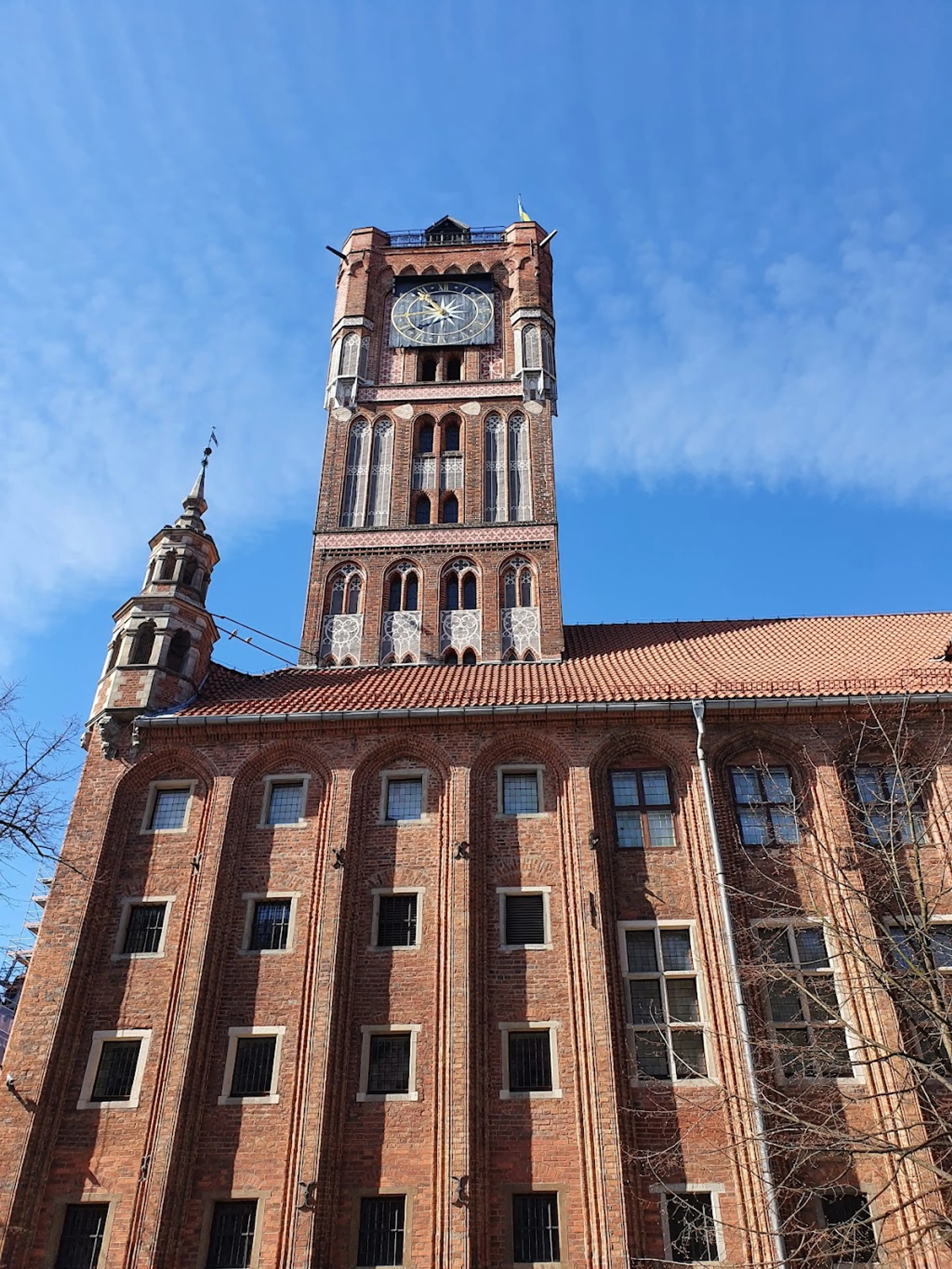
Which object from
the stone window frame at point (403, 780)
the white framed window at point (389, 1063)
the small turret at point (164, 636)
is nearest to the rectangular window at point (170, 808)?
the small turret at point (164, 636)

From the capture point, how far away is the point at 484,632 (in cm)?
2912

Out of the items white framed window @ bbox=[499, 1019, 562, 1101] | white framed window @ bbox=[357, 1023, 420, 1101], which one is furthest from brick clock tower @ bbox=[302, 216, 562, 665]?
white framed window @ bbox=[357, 1023, 420, 1101]

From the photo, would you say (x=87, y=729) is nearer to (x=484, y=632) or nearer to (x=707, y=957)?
(x=484, y=632)

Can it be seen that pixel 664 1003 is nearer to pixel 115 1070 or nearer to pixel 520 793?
pixel 520 793

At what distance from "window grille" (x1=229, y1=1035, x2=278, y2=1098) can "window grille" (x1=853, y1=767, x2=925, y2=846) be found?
12450 millimetres

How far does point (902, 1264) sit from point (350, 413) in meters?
28.2

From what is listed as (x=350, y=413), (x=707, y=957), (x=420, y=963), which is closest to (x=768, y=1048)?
(x=707, y=957)

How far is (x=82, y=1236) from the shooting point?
17891mm

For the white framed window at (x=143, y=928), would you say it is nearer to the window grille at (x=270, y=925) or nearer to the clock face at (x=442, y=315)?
the window grille at (x=270, y=925)

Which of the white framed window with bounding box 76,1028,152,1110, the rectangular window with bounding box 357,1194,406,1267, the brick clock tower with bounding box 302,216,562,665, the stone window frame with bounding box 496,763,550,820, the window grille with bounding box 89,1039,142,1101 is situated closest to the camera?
the rectangular window with bounding box 357,1194,406,1267

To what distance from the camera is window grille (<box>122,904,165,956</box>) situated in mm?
21000

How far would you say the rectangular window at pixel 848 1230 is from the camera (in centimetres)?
1509

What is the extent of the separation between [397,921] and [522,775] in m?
4.38

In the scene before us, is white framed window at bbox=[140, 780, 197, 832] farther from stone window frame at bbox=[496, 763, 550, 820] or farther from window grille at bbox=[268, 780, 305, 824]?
stone window frame at bbox=[496, 763, 550, 820]
